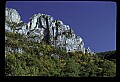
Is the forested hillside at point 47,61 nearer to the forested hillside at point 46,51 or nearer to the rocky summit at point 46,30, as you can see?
the forested hillside at point 46,51

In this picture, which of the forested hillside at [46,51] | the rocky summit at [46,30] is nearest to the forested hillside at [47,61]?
the forested hillside at [46,51]

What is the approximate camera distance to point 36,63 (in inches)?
531

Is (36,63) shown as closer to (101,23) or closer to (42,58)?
(42,58)

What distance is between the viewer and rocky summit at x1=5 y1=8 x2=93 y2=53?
12523 mm

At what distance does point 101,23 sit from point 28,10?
5585mm

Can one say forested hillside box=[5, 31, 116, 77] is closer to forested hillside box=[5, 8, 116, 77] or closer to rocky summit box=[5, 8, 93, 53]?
forested hillside box=[5, 8, 116, 77]

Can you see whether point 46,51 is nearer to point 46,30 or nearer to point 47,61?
point 47,61

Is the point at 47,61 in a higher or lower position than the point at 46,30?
lower

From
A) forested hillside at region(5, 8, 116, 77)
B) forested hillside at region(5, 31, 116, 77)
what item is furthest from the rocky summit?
forested hillside at region(5, 31, 116, 77)

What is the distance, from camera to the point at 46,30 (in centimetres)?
1261

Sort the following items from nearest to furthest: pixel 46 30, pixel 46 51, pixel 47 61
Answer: pixel 46 30 < pixel 46 51 < pixel 47 61

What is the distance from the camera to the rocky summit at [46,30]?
1252 cm

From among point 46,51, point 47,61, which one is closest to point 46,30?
point 46,51
